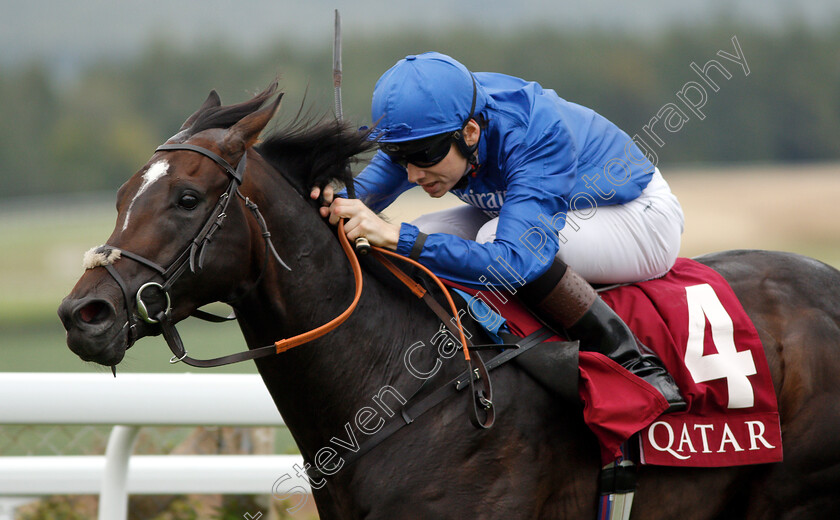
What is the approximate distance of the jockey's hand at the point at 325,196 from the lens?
2.80m

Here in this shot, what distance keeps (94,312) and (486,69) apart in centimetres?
4770

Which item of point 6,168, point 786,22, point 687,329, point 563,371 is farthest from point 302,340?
point 786,22

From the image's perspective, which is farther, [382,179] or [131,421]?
[131,421]

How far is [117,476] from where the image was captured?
3.68m

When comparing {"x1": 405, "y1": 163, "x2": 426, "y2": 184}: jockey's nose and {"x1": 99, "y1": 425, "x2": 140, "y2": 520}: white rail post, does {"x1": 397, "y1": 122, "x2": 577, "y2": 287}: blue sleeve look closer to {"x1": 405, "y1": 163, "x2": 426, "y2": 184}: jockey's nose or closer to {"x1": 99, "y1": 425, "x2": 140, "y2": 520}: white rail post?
{"x1": 405, "y1": 163, "x2": 426, "y2": 184}: jockey's nose

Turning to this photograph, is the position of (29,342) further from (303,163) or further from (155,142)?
(155,142)

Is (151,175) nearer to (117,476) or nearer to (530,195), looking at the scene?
(530,195)

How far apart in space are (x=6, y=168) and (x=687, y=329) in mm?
50697

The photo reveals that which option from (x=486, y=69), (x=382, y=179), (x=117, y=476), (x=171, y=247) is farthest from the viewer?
(x=486, y=69)

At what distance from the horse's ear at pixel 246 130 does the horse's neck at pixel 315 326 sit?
0.19 meters

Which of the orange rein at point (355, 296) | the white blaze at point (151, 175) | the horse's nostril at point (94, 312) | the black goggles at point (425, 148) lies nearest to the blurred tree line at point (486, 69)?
the black goggles at point (425, 148)

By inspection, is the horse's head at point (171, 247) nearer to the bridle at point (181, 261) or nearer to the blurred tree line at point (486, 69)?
the bridle at point (181, 261)

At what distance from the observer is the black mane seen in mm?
2816

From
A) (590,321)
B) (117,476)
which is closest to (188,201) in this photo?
(590,321)
